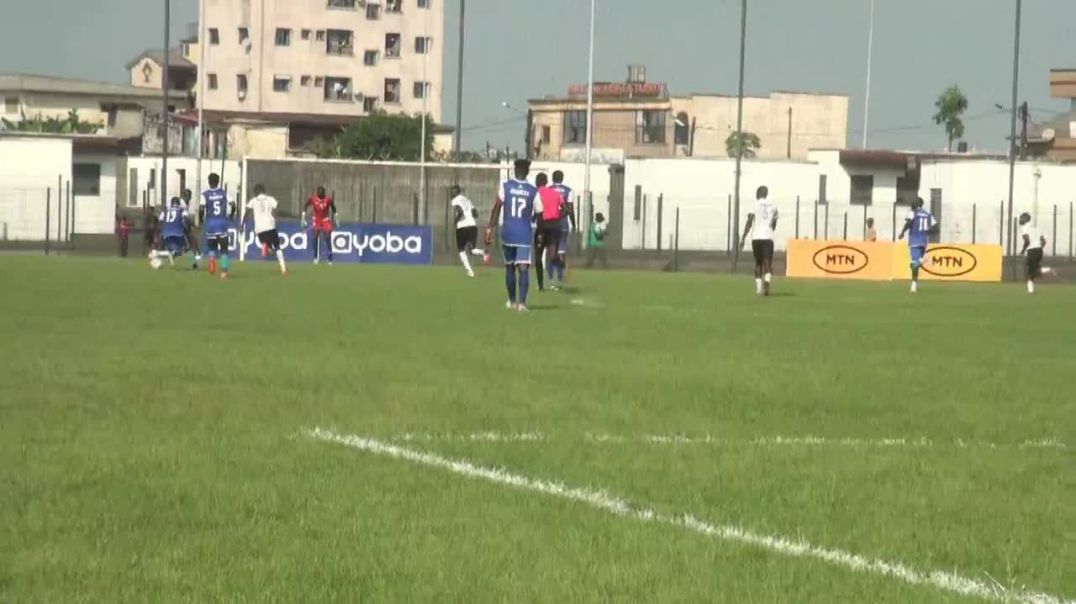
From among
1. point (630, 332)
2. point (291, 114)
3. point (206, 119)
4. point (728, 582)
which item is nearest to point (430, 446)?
point (728, 582)

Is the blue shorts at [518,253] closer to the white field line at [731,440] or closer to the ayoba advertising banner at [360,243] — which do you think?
the white field line at [731,440]

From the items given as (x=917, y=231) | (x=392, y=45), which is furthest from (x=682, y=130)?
(x=917, y=231)

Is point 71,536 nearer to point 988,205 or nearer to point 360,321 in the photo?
point 360,321

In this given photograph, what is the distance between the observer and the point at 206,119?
331ft

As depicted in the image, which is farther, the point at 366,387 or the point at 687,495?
the point at 366,387

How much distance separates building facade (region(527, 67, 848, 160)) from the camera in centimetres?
12319

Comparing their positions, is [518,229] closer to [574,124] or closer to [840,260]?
[840,260]

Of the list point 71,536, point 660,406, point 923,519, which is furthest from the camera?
point 660,406

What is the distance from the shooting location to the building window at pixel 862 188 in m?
77.9

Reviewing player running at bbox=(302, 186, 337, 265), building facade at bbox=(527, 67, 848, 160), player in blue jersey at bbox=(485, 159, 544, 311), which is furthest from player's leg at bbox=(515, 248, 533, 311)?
building facade at bbox=(527, 67, 848, 160)

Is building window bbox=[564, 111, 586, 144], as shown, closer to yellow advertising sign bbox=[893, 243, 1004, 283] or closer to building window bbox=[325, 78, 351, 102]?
building window bbox=[325, 78, 351, 102]

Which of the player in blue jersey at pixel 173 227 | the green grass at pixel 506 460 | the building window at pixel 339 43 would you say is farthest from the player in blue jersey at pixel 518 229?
the building window at pixel 339 43

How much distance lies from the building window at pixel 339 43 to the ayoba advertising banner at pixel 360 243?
211 feet

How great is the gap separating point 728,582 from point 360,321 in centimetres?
1438
